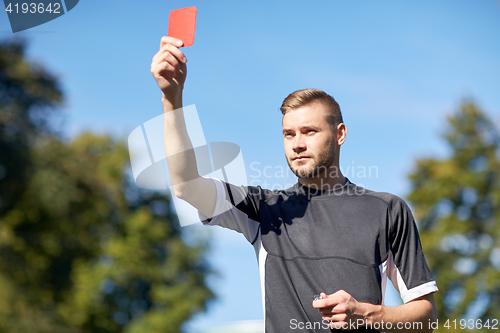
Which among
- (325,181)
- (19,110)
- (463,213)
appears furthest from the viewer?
(19,110)

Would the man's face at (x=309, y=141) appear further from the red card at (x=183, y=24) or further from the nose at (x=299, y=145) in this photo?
the red card at (x=183, y=24)

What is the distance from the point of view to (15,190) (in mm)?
26953

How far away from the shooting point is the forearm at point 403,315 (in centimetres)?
252

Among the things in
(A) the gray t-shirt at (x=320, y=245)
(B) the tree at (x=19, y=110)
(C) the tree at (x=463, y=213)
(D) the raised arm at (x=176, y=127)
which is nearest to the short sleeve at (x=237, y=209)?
(A) the gray t-shirt at (x=320, y=245)

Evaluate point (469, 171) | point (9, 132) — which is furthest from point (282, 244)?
point (9, 132)

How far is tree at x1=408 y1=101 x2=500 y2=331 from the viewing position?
1931 cm

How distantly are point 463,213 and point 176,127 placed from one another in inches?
839

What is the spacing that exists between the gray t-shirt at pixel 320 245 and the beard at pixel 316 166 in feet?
0.38

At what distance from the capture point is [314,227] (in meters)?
2.81

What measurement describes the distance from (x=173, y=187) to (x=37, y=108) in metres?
27.7

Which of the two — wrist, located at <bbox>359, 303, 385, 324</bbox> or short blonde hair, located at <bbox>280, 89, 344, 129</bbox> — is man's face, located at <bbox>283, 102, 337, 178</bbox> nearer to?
short blonde hair, located at <bbox>280, 89, 344, 129</bbox>

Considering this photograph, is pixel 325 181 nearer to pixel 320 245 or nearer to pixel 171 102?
pixel 320 245

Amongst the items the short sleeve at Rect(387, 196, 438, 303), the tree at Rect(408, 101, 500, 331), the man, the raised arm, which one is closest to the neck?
the man

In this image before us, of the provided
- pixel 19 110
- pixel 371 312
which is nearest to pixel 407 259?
pixel 371 312
